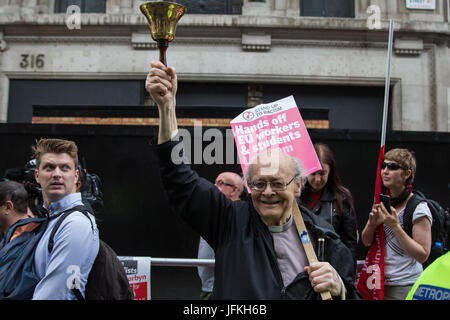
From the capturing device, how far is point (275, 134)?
290cm

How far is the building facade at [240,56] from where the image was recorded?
10.8 m

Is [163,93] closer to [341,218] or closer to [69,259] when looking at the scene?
[69,259]

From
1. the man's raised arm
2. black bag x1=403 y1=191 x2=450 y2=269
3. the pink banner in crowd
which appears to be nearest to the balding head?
the pink banner in crowd

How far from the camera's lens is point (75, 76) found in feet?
35.8

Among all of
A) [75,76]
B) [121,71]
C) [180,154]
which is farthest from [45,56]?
[180,154]

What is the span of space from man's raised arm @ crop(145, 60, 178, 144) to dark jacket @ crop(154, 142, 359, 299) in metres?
0.07

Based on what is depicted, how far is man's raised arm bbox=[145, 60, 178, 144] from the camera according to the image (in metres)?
2.13

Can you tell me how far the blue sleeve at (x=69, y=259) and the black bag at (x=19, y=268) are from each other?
9cm

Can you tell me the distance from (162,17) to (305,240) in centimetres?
130

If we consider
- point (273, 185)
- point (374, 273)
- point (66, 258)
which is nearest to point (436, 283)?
point (273, 185)

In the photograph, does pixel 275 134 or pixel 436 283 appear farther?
pixel 275 134

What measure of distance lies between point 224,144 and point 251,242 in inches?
149

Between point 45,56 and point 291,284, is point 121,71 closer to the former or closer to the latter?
point 45,56

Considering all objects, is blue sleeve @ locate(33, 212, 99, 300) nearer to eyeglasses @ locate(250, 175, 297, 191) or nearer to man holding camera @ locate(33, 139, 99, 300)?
man holding camera @ locate(33, 139, 99, 300)
